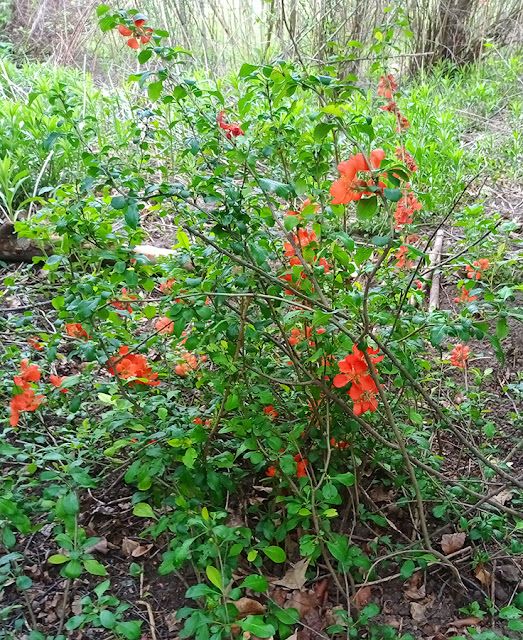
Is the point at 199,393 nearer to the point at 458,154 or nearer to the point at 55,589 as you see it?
the point at 55,589

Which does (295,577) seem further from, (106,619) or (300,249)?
(300,249)

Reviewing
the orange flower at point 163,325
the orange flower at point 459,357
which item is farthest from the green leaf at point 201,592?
the orange flower at point 459,357

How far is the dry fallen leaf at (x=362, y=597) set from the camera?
1341 mm

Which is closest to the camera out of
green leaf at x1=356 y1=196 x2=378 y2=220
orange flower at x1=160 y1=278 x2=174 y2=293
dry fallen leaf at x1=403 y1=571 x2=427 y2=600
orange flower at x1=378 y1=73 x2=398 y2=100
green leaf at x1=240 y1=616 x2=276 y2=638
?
green leaf at x1=356 y1=196 x2=378 y2=220

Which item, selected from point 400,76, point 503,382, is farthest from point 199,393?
point 400,76

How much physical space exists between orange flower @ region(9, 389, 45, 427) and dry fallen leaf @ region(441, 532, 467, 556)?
1119 mm

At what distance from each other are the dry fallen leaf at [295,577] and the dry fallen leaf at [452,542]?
1.26ft

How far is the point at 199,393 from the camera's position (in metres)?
1.82

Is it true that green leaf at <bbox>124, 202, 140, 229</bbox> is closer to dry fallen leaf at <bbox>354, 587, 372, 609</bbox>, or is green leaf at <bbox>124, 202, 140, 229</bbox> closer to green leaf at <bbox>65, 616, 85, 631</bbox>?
green leaf at <bbox>65, 616, 85, 631</bbox>

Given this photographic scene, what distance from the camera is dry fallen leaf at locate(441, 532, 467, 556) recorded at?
1.46m

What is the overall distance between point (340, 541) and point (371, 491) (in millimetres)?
425

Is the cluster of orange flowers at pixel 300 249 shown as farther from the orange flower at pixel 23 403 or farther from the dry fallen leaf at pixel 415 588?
the dry fallen leaf at pixel 415 588

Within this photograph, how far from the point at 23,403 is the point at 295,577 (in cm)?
80

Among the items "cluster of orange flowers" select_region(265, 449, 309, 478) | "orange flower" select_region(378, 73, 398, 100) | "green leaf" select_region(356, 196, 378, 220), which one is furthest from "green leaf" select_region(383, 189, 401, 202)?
"orange flower" select_region(378, 73, 398, 100)
